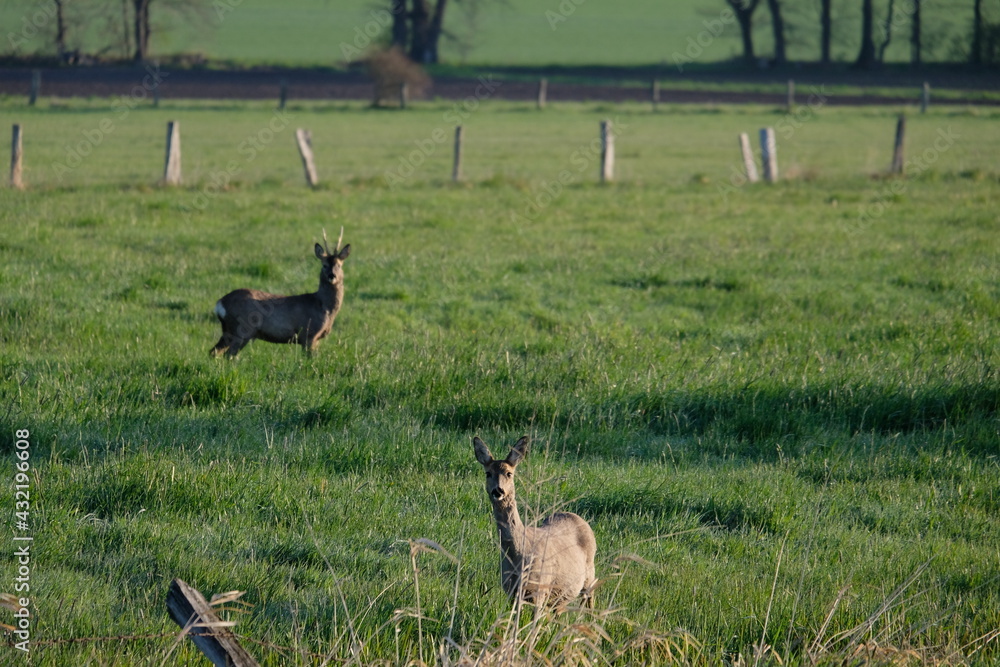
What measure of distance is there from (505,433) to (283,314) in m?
2.69

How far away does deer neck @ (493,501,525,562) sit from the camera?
3.92 metres

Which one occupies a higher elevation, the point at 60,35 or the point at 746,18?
the point at 746,18

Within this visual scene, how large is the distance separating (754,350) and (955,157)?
25.1 meters

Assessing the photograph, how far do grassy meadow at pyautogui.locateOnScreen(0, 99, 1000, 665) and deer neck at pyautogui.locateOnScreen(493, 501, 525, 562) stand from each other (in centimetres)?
20

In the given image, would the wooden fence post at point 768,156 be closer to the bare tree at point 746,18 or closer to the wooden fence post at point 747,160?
the wooden fence post at point 747,160

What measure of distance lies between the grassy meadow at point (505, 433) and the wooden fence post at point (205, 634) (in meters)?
0.47

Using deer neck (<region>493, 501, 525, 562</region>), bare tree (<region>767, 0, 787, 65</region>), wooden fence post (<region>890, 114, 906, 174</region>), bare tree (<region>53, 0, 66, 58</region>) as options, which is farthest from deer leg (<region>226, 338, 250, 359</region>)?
bare tree (<region>767, 0, 787, 65</region>)

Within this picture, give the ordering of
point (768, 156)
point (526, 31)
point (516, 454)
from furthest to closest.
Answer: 1. point (526, 31)
2. point (768, 156)
3. point (516, 454)

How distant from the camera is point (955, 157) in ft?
101

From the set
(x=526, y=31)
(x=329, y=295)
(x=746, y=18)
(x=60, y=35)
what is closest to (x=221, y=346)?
(x=329, y=295)

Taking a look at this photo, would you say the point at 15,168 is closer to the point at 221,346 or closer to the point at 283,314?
the point at 221,346

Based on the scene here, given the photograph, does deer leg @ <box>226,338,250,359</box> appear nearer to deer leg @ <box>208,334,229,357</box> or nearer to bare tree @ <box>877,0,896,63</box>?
deer leg @ <box>208,334,229,357</box>

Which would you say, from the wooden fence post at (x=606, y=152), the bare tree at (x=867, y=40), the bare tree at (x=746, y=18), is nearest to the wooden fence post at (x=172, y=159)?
the wooden fence post at (x=606, y=152)

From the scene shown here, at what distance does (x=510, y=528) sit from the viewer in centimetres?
395
